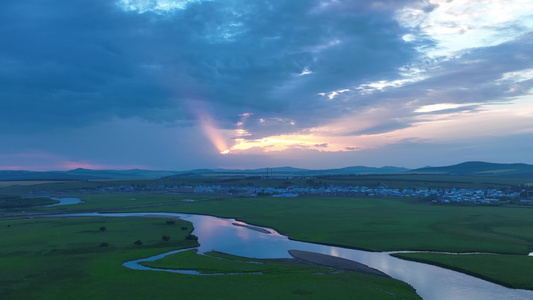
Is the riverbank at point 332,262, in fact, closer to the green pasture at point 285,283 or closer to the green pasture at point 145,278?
the green pasture at point 285,283

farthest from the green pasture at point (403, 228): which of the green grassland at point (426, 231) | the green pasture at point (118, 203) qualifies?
the green pasture at point (118, 203)

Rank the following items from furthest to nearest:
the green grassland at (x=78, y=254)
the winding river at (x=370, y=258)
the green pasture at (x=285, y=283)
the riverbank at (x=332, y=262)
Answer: the riverbank at (x=332, y=262), the winding river at (x=370, y=258), the green grassland at (x=78, y=254), the green pasture at (x=285, y=283)

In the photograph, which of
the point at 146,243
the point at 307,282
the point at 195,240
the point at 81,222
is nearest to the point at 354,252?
the point at 307,282

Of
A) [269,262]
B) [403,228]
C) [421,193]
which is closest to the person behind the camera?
[269,262]

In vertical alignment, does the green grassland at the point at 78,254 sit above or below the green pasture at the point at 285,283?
above

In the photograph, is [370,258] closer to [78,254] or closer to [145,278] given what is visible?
[145,278]

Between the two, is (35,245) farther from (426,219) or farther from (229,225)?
(426,219)

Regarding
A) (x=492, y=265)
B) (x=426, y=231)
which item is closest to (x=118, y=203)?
(x=426, y=231)
